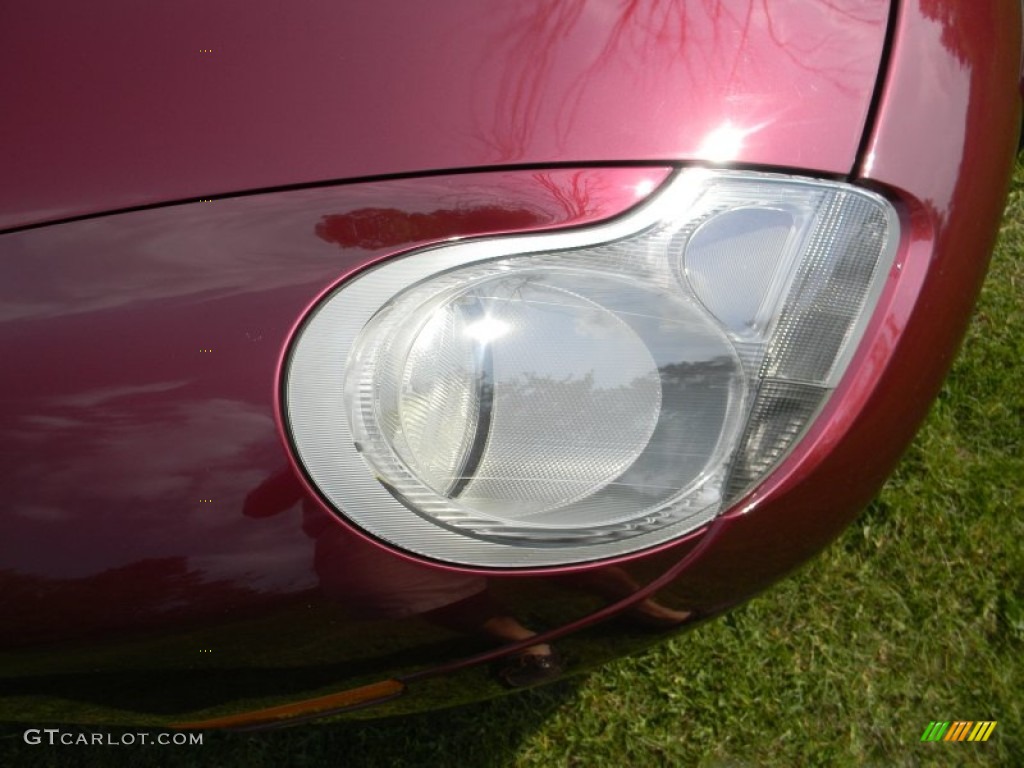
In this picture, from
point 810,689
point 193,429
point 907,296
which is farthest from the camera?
point 810,689

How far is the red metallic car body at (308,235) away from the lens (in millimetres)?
1087

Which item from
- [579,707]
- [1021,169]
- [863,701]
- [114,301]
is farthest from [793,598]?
[114,301]

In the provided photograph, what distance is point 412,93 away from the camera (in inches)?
46.1

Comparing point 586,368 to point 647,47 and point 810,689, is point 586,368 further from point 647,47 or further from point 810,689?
point 810,689

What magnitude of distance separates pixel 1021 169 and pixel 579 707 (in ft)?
6.04

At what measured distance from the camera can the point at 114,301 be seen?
1102 millimetres

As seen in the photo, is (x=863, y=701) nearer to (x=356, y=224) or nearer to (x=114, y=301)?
(x=356, y=224)

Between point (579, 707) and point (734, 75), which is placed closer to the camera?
point (734, 75)

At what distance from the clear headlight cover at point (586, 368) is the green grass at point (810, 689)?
94 centimetres

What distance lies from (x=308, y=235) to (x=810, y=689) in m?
1.50

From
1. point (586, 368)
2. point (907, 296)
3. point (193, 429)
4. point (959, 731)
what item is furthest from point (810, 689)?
point (193, 429)

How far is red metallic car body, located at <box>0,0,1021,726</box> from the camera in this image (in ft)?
3.57

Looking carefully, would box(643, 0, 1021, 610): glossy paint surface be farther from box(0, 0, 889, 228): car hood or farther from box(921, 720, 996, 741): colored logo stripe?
box(921, 720, 996, 741): colored logo stripe

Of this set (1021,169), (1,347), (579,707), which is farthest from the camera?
(1021,169)
